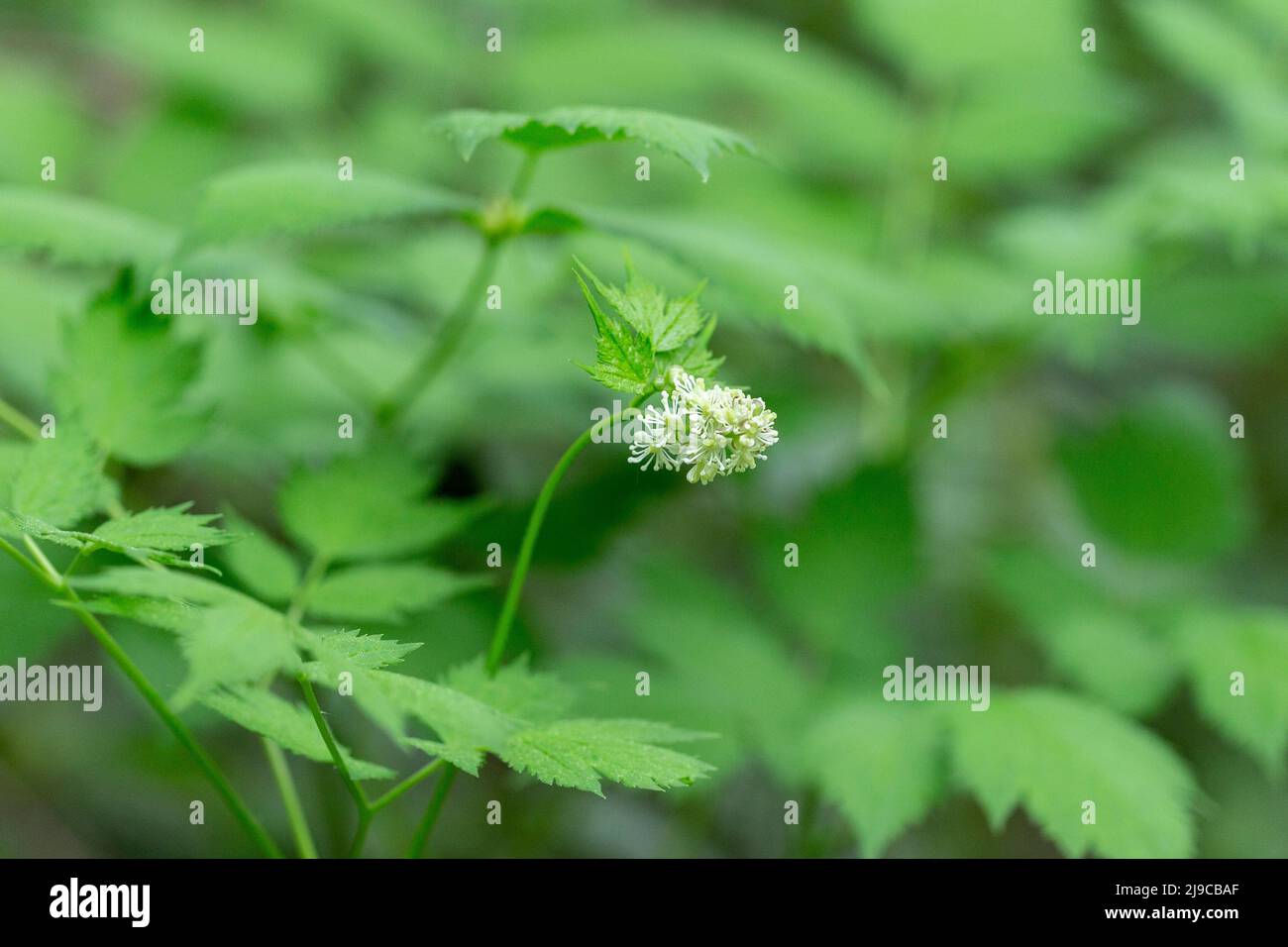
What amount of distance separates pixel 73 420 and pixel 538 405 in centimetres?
78

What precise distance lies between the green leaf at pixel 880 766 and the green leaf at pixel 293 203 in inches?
25.1

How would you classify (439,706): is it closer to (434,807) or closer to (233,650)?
(233,650)

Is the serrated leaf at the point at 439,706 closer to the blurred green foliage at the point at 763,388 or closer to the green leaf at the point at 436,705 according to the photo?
the green leaf at the point at 436,705

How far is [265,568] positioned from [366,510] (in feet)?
0.41

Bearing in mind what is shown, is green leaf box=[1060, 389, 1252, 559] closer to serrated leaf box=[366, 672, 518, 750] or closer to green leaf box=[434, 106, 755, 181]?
green leaf box=[434, 106, 755, 181]

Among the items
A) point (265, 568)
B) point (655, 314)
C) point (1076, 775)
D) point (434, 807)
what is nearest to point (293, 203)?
point (265, 568)

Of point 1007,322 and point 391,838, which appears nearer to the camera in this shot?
point 1007,322

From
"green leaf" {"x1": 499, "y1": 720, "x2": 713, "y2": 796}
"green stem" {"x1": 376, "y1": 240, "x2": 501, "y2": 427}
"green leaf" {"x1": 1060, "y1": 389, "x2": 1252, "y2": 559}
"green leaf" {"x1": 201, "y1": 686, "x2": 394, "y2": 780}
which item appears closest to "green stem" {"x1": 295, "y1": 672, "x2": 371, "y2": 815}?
"green leaf" {"x1": 201, "y1": 686, "x2": 394, "y2": 780}

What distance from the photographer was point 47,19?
283 centimetres

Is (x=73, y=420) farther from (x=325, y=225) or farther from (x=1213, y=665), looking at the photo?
(x=1213, y=665)

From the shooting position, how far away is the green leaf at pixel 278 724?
0.78 m

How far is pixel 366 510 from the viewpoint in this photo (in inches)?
42.8

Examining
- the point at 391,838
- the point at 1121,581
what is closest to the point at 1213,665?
the point at 1121,581

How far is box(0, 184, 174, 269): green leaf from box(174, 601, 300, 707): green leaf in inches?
21.5
